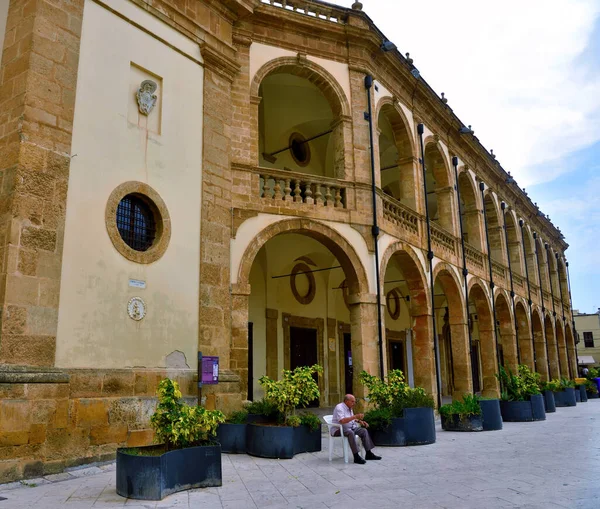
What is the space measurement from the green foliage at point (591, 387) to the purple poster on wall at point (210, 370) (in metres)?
20.9

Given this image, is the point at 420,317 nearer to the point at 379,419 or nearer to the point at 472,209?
the point at 379,419

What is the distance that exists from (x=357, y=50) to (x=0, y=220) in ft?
30.9

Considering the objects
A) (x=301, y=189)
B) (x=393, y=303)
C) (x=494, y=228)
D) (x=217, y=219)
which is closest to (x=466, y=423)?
(x=301, y=189)

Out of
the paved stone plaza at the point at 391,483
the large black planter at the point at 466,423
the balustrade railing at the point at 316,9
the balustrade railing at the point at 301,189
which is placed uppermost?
the balustrade railing at the point at 316,9

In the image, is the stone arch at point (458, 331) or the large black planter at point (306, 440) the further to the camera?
the stone arch at point (458, 331)

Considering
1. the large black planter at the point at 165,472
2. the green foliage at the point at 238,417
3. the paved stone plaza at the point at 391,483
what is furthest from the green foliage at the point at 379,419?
the large black planter at the point at 165,472

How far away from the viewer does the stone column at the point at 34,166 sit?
7148 millimetres

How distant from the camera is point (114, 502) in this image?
5602 mm

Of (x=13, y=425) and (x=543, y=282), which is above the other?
(x=543, y=282)

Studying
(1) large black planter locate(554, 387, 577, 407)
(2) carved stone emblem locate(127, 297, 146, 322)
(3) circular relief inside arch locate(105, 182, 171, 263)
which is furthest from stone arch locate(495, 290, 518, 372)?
(2) carved stone emblem locate(127, 297, 146, 322)

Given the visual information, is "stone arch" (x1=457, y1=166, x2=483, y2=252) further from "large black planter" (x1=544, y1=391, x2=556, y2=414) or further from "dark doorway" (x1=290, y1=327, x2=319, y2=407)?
"dark doorway" (x1=290, y1=327, x2=319, y2=407)

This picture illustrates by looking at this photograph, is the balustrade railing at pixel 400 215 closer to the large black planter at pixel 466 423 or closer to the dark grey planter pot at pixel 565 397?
the large black planter at pixel 466 423

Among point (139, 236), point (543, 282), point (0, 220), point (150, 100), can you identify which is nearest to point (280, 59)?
point (150, 100)

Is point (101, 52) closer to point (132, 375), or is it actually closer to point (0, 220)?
point (0, 220)
